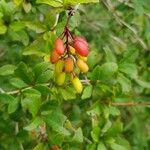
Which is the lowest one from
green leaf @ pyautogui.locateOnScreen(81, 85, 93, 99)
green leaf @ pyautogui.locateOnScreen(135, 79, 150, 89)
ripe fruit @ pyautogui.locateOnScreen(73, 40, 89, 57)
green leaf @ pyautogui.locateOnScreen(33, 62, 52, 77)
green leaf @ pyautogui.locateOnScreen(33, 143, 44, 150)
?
green leaf @ pyautogui.locateOnScreen(135, 79, 150, 89)

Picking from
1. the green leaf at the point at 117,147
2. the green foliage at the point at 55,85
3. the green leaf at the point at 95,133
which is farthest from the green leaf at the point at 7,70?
the green leaf at the point at 117,147

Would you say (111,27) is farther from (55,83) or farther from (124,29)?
(55,83)

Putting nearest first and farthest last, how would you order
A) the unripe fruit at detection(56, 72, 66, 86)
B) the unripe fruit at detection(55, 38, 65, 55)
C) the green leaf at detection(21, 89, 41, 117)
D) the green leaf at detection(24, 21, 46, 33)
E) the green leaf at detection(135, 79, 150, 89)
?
the unripe fruit at detection(55, 38, 65, 55) < the unripe fruit at detection(56, 72, 66, 86) < the green leaf at detection(21, 89, 41, 117) < the green leaf at detection(24, 21, 46, 33) < the green leaf at detection(135, 79, 150, 89)

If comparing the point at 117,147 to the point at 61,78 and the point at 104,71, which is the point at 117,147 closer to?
the point at 104,71

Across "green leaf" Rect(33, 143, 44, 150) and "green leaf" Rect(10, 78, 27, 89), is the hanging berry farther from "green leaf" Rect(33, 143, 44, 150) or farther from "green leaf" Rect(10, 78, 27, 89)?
"green leaf" Rect(33, 143, 44, 150)

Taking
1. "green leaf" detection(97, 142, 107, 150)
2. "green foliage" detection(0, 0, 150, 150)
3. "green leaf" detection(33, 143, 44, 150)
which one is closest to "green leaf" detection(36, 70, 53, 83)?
"green foliage" detection(0, 0, 150, 150)

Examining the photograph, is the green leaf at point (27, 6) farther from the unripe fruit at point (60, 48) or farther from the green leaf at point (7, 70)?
the unripe fruit at point (60, 48)

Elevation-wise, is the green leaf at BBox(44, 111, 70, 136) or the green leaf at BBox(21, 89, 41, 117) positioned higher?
the green leaf at BBox(21, 89, 41, 117)

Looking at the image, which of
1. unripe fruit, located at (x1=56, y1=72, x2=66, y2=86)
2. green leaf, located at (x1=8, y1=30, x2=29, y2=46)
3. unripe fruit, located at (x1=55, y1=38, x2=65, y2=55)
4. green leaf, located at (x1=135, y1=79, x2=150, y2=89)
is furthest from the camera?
green leaf, located at (x1=135, y1=79, x2=150, y2=89)

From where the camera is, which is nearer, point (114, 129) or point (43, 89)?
point (43, 89)

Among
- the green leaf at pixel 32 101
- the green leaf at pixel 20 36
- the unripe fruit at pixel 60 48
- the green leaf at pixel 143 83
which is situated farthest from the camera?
the green leaf at pixel 143 83

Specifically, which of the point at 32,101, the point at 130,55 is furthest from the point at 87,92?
the point at 130,55
